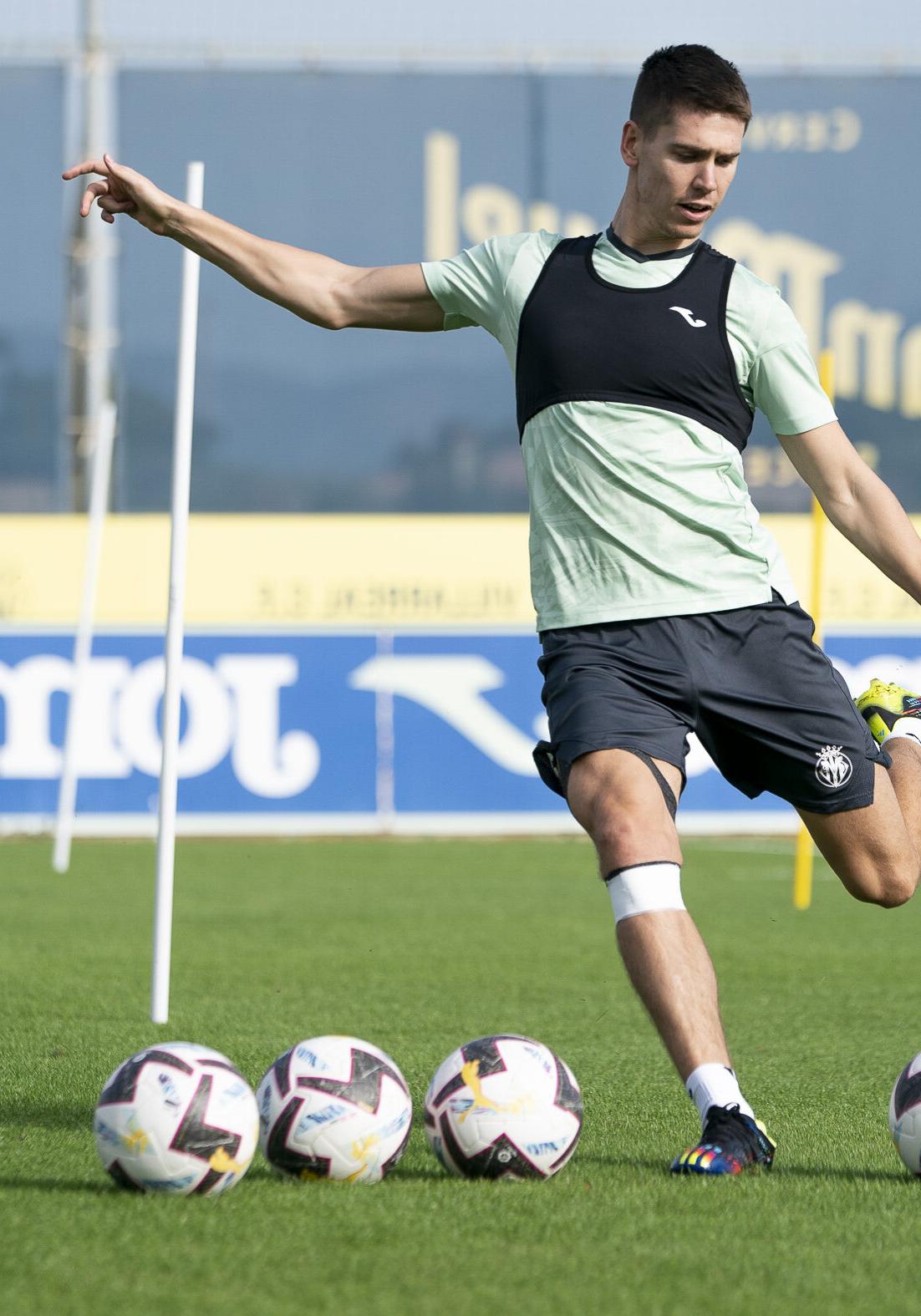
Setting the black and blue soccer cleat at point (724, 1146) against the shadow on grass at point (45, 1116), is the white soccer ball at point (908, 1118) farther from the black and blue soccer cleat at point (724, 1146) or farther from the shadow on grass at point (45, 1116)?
the shadow on grass at point (45, 1116)

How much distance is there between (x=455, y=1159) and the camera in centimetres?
382

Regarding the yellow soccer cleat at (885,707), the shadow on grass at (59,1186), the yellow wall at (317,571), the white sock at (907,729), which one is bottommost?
the shadow on grass at (59,1186)

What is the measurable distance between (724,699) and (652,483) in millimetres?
504

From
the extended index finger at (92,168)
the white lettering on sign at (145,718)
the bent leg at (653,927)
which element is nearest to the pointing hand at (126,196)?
the extended index finger at (92,168)

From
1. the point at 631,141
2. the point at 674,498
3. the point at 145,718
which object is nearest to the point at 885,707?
the point at 674,498

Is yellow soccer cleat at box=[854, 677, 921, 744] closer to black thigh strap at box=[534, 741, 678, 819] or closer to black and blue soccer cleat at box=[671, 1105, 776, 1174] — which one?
black thigh strap at box=[534, 741, 678, 819]

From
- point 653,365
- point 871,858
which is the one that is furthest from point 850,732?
point 653,365

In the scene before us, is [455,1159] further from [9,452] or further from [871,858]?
[9,452]

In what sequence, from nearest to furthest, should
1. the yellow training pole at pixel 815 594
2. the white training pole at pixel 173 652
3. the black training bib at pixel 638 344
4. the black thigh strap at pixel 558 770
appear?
1. the black thigh strap at pixel 558 770
2. the black training bib at pixel 638 344
3. the white training pole at pixel 173 652
4. the yellow training pole at pixel 815 594

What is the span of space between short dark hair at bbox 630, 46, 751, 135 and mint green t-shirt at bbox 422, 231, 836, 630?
12.4 inches

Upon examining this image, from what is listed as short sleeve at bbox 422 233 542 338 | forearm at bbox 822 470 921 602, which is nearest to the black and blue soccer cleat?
forearm at bbox 822 470 921 602

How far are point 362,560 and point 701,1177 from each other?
15.3 meters

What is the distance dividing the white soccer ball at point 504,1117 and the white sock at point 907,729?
140 cm

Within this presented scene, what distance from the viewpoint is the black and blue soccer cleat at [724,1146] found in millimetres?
3744
